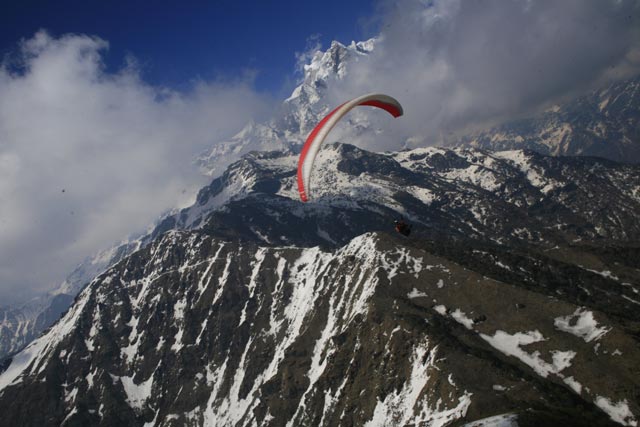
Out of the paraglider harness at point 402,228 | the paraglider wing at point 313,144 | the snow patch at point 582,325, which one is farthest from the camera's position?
the snow patch at point 582,325

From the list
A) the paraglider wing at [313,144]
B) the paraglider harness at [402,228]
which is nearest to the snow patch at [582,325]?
the paraglider harness at [402,228]

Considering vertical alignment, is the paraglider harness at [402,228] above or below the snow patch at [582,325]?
below

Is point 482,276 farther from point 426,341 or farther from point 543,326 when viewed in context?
point 426,341

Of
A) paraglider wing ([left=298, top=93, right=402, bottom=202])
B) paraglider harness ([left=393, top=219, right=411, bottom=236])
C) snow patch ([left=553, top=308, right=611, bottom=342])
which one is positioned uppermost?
snow patch ([left=553, top=308, right=611, bottom=342])

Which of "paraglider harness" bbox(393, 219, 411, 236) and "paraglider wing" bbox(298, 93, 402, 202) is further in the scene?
"paraglider harness" bbox(393, 219, 411, 236)

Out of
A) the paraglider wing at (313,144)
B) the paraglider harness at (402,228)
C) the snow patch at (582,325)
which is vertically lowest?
the paraglider harness at (402,228)

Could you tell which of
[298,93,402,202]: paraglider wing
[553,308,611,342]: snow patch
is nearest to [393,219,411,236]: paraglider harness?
[298,93,402,202]: paraglider wing

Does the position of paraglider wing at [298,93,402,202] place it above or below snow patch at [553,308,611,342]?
below

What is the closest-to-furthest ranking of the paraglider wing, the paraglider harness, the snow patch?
the paraglider wing < the paraglider harness < the snow patch

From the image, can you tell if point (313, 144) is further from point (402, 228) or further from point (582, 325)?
point (582, 325)

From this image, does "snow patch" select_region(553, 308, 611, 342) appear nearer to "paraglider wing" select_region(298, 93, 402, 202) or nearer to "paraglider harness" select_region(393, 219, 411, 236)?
"paraglider harness" select_region(393, 219, 411, 236)

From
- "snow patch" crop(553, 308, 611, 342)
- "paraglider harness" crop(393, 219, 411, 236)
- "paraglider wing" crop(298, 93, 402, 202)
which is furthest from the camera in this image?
"snow patch" crop(553, 308, 611, 342)

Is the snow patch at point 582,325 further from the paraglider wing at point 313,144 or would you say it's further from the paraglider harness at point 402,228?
the paraglider wing at point 313,144

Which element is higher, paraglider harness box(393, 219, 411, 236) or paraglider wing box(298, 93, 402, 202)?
paraglider wing box(298, 93, 402, 202)
